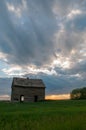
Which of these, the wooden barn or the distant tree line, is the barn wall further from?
the distant tree line

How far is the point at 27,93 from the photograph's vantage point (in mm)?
69625

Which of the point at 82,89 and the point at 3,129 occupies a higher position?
the point at 82,89

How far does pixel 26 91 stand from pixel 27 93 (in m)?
0.55

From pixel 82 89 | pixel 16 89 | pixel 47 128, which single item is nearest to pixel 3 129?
pixel 47 128

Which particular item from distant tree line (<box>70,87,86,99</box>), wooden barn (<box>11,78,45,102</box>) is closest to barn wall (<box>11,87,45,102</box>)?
wooden barn (<box>11,78,45,102</box>)

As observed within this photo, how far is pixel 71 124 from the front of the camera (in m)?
13.3

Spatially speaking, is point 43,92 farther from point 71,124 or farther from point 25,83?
point 71,124

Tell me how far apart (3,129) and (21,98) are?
5907 cm

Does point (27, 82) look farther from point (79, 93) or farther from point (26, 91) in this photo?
point (79, 93)

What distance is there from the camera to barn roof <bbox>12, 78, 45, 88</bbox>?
70213mm

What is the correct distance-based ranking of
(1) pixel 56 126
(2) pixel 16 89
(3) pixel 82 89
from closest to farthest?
(1) pixel 56 126
(3) pixel 82 89
(2) pixel 16 89

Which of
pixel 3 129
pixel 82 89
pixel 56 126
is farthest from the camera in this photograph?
pixel 82 89

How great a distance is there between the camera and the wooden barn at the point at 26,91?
6938 centimetres

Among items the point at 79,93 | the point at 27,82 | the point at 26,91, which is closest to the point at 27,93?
the point at 26,91
